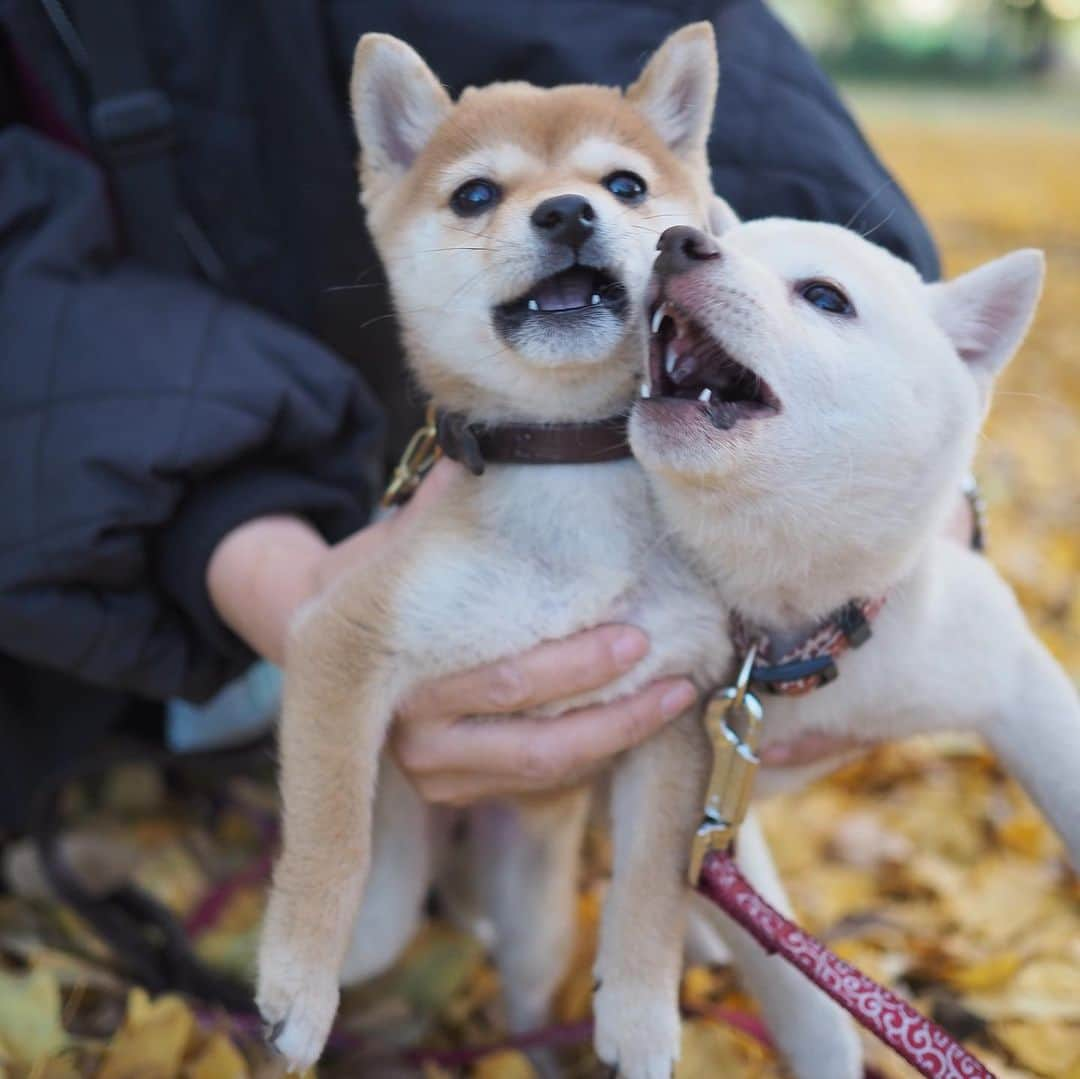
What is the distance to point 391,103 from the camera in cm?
182

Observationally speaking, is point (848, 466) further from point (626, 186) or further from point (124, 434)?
point (124, 434)

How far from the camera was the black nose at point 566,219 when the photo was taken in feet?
4.90

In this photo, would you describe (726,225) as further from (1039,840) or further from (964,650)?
(1039,840)

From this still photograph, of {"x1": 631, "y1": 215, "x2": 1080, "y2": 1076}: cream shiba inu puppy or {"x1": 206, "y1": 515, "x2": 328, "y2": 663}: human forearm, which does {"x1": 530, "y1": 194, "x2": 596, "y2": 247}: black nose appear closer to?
{"x1": 631, "y1": 215, "x2": 1080, "y2": 1076}: cream shiba inu puppy

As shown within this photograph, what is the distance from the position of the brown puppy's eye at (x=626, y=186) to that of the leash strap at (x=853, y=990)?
918 millimetres

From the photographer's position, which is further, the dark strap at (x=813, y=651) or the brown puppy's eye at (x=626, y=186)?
the brown puppy's eye at (x=626, y=186)

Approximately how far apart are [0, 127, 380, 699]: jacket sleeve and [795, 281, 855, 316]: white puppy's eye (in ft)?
2.81

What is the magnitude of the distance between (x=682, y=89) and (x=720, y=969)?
4.82 feet

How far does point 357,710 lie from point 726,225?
2.78ft

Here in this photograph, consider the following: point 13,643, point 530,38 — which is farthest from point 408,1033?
point 530,38

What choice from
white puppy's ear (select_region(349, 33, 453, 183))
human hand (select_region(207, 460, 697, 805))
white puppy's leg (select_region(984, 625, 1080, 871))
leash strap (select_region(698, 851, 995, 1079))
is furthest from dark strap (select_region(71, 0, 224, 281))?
white puppy's leg (select_region(984, 625, 1080, 871))

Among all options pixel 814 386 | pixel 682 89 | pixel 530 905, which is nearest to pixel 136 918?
pixel 530 905

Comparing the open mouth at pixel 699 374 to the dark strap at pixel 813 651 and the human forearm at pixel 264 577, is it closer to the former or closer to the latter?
the dark strap at pixel 813 651

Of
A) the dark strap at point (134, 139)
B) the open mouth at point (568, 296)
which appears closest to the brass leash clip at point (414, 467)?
the open mouth at point (568, 296)
